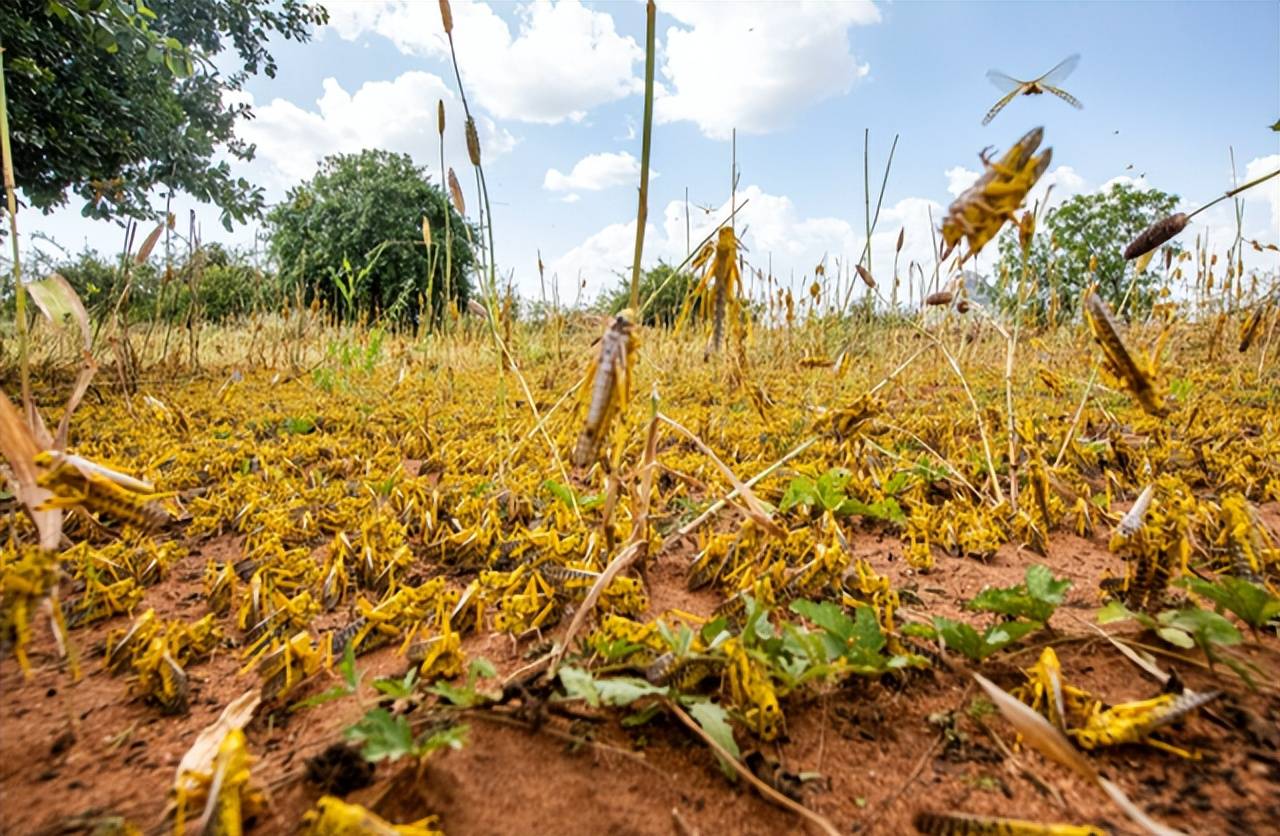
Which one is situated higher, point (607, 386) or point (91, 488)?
point (607, 386)

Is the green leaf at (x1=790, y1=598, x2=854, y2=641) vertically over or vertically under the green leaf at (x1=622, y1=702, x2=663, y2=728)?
over

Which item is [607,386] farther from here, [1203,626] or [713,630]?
[1203,626]

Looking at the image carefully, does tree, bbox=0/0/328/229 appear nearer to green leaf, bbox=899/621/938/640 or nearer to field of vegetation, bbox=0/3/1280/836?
field of vegetation, bbox=0/3/1280/836

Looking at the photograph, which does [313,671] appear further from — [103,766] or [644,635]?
[644,635]

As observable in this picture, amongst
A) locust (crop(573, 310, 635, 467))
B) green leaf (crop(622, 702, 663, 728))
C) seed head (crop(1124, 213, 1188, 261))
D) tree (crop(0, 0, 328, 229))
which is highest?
tree (crop(0, 0, 328, 229))

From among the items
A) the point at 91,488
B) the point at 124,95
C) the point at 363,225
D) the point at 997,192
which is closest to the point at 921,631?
the point at 997,192

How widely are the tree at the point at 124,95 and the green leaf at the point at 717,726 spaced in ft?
10.7

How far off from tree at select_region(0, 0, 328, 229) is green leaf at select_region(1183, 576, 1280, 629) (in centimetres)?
368

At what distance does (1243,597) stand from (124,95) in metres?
5.30

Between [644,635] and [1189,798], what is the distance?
616mm

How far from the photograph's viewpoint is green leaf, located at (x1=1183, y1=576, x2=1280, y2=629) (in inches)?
31.6

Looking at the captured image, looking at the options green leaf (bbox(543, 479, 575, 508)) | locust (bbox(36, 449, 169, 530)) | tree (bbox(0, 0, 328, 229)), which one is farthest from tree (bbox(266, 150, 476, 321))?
locust (bbox(36, 449, 169, 530))

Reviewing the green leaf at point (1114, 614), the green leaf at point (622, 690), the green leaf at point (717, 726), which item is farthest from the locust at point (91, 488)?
the green leaf at point (1114, 614)

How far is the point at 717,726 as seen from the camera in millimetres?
709
